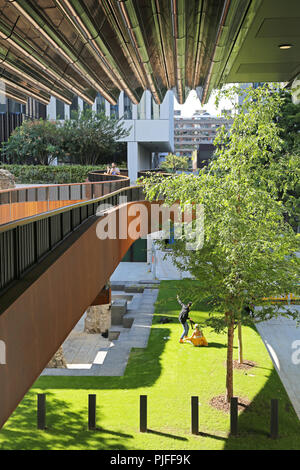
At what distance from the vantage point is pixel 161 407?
14844 mm

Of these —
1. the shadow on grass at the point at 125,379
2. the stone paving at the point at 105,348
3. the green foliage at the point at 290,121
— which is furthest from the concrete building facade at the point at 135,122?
the shadow on grass at the point at 125,379

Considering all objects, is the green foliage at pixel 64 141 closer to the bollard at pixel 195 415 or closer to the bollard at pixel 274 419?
the bollard at pixel 195 415

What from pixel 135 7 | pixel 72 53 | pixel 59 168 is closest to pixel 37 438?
pixel 72 53

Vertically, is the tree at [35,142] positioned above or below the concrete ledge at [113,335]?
above

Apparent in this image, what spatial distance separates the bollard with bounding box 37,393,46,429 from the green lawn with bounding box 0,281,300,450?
0.19m

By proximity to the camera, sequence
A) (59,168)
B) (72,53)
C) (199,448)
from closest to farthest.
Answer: (72,53) < (199,448) < (59,168)

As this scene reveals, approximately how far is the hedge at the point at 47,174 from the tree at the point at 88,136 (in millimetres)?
4357

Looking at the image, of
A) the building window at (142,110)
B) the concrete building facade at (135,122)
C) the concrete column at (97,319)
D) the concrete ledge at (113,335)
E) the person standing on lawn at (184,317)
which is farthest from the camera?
the building window at (142,110)

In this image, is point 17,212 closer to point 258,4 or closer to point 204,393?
point 204,393

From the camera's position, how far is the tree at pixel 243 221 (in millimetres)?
13723

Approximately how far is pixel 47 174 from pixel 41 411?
1005 inches

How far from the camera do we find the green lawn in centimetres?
1295

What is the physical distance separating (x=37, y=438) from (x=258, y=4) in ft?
37.8

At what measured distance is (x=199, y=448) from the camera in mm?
12594
